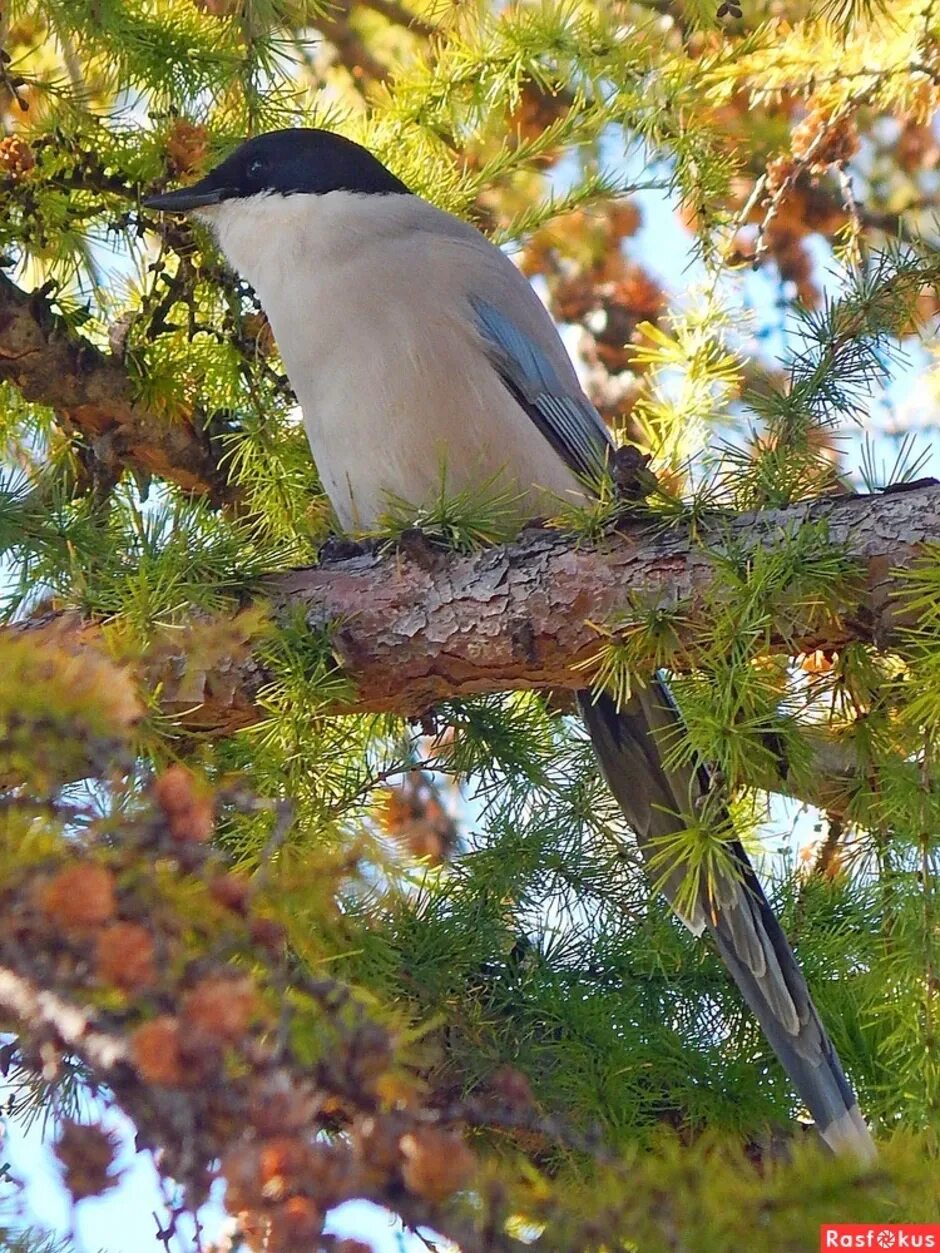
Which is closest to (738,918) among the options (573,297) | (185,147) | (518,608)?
(518,608)

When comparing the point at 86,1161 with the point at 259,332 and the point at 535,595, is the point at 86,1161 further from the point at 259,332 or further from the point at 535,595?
the point at 259,332

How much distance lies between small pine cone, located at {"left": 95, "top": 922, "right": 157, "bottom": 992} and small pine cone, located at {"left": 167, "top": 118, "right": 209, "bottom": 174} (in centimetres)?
205

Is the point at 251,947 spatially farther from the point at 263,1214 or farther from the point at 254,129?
the point at 254,129

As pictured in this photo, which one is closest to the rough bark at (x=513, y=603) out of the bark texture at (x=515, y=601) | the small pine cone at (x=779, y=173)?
the bark texture at (x=515, y=601)

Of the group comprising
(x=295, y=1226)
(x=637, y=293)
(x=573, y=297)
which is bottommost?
(x=295, y=1226)

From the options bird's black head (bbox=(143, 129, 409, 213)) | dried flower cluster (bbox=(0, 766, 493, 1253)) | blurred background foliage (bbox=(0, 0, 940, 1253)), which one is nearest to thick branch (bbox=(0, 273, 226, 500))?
blurred background foliage (bbox=(0, 0, 940, 1253))

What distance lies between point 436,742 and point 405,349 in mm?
727

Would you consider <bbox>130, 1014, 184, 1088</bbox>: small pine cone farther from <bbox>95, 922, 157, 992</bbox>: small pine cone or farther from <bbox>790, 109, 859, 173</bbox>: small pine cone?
<bbox>790, 109, 859, 173</bbox>: small pine cone

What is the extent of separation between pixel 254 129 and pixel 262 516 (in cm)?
70

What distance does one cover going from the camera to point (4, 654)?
0.96 metres

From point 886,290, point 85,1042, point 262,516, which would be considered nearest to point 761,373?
point 886,290

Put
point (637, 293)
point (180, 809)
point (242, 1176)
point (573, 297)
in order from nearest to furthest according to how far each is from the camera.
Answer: point (242, 1176), point (180, 809), point (637, 293), point (573, 297)

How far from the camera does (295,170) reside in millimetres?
2910

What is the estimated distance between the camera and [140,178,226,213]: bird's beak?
2.56 metres
